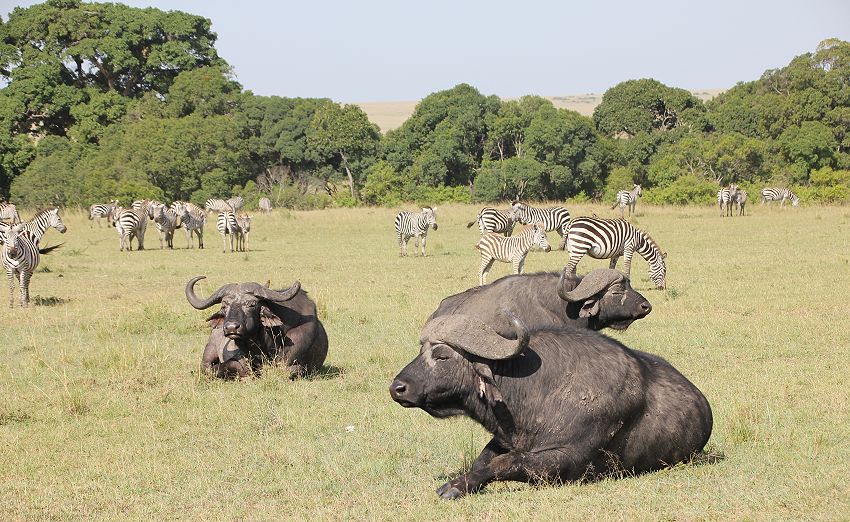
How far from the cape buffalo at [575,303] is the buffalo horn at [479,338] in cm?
253

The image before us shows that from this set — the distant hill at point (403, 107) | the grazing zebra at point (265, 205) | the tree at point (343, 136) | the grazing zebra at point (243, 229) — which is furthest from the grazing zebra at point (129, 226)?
the distant hill at point (403, 107)

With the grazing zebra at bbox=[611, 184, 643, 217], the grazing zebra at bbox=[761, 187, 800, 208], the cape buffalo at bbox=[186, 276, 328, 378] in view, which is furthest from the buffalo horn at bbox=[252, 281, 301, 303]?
the grazing zebra at bbox=[761, 187, 800, 208]

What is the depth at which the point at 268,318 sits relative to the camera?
379 inches

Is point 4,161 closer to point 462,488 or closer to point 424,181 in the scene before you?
point 424,181

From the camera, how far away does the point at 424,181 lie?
5353 centimetres

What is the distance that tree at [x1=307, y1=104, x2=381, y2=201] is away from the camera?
184 feet

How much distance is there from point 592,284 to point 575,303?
24 centimetres

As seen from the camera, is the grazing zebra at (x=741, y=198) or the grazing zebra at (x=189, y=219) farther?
the grazing zebra at (x=741, y=198)

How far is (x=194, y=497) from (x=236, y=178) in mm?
48652

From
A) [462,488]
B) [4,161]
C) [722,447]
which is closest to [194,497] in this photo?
[462,488]

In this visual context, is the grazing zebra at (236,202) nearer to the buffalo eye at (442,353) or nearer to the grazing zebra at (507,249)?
the grazing zebra at (507,249)

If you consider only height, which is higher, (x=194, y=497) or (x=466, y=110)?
(x=466, y=110)

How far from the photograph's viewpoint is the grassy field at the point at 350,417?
5.66m

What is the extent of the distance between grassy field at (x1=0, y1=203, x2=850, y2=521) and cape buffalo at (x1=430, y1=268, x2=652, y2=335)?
Answer: 1043 millimetres
